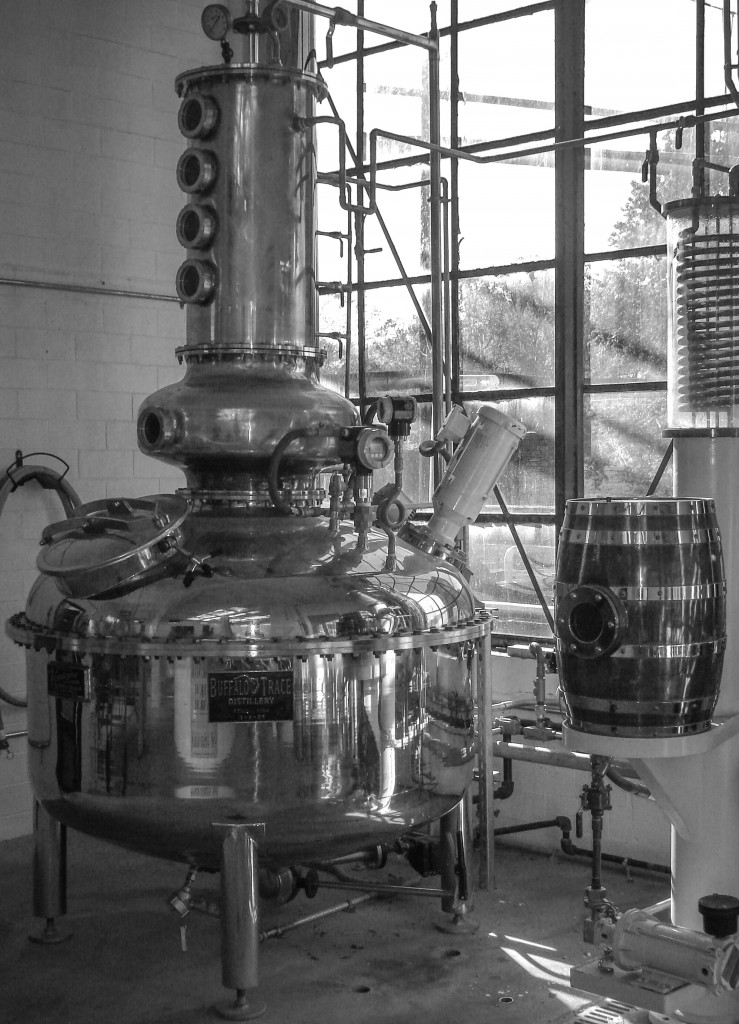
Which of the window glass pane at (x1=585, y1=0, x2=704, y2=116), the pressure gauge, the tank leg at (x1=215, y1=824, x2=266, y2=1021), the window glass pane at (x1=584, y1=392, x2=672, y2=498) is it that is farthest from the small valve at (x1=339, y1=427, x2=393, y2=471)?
the window glass pane at (x1=585, y1=0, x2=704, y2=116)

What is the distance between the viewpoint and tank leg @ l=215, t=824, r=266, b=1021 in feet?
9.74

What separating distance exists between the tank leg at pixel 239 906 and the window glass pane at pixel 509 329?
7.90 ft

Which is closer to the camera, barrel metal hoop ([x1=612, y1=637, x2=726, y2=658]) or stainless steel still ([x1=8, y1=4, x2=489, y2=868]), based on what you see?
barrel metal hoop ([x1=612, y1=637, x2=726, y2=658])

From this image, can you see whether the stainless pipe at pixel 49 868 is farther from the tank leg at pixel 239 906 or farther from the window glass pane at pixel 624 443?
the window glass pane at pixel 624 443

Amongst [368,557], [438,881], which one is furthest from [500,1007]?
[368,557]

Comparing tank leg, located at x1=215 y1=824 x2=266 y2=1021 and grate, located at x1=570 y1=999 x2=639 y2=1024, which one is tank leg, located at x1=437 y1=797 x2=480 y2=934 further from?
tank leg, located at x1=215 y1=824 x2=266 y2=1021

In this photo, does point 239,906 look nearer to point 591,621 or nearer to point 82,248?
point 591,621

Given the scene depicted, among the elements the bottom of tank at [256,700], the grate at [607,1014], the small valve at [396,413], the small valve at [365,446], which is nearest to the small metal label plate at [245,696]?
the bottom of tank at [256,700]

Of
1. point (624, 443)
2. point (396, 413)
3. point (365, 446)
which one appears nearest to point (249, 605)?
point (365, 446)

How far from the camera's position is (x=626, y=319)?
447 centimetres

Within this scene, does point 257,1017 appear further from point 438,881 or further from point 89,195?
point 89,195

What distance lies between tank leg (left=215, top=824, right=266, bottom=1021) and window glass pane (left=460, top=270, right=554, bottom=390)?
2409 millimetres

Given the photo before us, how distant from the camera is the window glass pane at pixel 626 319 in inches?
173

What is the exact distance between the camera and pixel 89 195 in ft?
16.6
